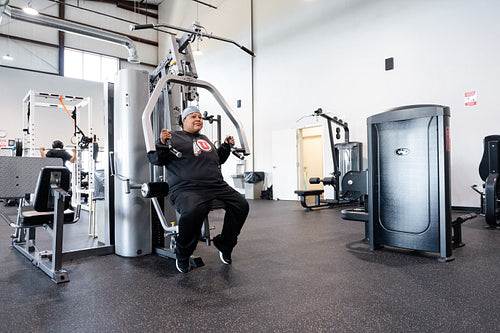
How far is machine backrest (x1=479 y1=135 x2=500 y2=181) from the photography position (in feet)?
12.2

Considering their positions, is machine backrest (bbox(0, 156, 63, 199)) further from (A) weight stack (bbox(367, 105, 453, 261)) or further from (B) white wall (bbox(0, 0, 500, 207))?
(B) white wall (bbox(0, 0, 500, 207))

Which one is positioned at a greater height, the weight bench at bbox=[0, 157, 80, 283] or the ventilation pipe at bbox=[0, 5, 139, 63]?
the ventilation pipe at bbox=[0, 5, 139, 63]

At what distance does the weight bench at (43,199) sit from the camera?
203 cm

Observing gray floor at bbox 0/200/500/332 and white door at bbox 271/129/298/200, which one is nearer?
gray floor at bbox 0/200/500/332

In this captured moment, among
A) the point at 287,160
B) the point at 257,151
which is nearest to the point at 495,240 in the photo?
the point at 287,160

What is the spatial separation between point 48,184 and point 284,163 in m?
6.20

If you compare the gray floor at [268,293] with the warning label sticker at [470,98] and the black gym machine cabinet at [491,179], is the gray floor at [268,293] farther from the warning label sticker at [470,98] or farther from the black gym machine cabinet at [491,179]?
the warning label sticker at [470,98]

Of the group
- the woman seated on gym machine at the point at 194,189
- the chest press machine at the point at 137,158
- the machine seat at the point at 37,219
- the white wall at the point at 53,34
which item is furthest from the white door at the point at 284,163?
the white wall at the point at 53,34

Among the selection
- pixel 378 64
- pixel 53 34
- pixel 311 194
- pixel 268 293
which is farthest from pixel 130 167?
pixel 53 34

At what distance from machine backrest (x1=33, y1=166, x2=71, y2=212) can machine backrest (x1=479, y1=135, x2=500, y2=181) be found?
14.1 ft

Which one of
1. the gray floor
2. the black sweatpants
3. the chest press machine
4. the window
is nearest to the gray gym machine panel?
the chest press machine

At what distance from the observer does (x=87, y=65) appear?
36.7 feet

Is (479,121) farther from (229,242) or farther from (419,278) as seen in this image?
(229,242)

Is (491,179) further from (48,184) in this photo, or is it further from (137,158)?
(48,184)
